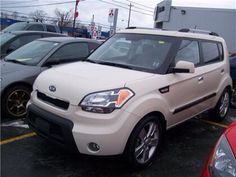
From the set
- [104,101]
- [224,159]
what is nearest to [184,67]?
[104,101]

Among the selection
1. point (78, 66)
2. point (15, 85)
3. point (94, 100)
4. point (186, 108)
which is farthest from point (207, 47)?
point (15, 85)

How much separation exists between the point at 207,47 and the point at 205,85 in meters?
0.78

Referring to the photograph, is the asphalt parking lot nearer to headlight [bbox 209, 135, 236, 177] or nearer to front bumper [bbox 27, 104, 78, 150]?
front bumper [bbox 27, 104, 78, 150]

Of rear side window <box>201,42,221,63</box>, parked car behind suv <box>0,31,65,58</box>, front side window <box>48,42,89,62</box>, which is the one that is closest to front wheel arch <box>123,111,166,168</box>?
rear side window <box>201,42,221,63</box>

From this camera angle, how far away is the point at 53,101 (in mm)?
4039

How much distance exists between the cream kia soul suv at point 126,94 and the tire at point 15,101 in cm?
149

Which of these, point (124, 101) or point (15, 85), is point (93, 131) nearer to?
point (124, 101)

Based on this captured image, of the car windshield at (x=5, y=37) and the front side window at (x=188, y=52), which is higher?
the front side window at (x=188, y=52)

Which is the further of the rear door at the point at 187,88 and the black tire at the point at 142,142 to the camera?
the rear door at the point at 187,88

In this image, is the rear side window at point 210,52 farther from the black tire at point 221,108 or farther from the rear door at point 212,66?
the black tire at point 221,108

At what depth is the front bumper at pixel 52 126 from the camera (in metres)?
3.72

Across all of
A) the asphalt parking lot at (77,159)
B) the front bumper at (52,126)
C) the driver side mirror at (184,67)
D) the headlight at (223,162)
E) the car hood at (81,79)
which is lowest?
the asphalt parking lot at (77,159)

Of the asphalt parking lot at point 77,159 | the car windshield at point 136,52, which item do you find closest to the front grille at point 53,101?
the asphalt parking lot at point 77,159

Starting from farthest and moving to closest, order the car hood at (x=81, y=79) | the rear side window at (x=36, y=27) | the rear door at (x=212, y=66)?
the rear side window at (x=36, y=27), the rear door at (x=212, y=66), the car hood at (x=81, y=79)
